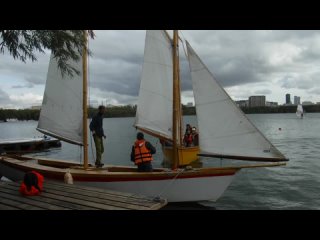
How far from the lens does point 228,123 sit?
12.0m

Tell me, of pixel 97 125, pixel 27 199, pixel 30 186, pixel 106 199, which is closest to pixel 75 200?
pixel 106 199

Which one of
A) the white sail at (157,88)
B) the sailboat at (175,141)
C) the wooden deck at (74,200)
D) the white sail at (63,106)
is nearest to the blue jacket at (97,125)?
the sailboat at (175,141)

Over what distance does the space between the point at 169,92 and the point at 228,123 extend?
18.8 ft

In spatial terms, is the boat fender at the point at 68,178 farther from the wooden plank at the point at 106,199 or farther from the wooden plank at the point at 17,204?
the wooden plank at the point at 17,204

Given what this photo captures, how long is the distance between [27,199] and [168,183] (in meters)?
6.10

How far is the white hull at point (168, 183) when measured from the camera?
11805 mm

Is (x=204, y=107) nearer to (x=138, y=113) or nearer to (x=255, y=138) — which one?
(x=255, y=138)

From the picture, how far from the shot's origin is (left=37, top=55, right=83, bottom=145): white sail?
547 inches

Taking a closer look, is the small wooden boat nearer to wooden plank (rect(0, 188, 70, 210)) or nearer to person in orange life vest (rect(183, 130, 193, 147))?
person in orange life vest (rect(183, 130, 193, 147))

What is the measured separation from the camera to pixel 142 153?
38.9 feet

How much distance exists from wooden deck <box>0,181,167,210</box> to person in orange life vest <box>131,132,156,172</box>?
398 centimetres

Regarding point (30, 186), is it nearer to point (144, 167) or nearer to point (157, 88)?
point (144, 167)

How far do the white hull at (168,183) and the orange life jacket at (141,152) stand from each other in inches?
21.6
